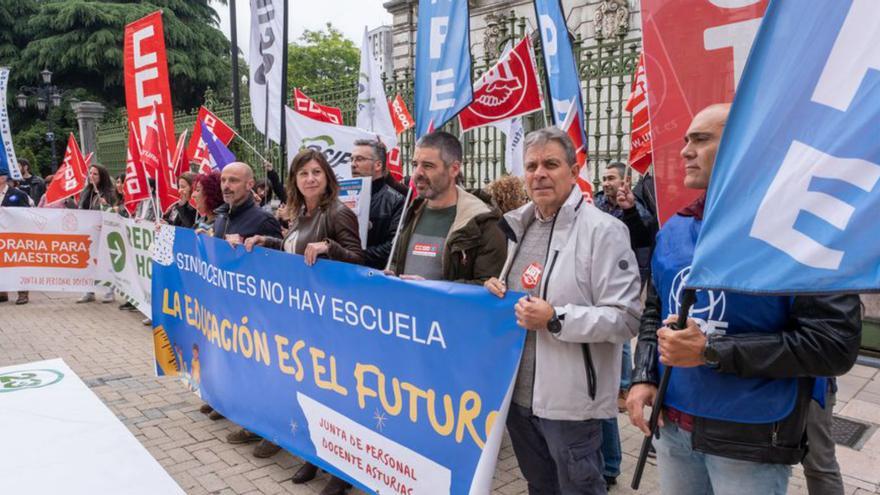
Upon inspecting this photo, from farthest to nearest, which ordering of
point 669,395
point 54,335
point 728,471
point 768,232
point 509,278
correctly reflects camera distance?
1. point 54,335
2. point 509,278
3. point 669,395
4. point 728,471
5. point 768,232

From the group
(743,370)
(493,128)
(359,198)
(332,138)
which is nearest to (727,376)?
(743,370)

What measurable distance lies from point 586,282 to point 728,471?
31.7 inches

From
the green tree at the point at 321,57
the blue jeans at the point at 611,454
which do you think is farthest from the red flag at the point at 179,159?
the green tree at the point at 321,57

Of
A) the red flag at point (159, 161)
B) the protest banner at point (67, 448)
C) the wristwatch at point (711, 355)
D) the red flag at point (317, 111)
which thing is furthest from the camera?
the red flag at point (317, 111)

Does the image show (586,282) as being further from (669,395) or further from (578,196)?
(669,395)

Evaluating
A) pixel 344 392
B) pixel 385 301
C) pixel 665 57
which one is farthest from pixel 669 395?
pixel 344 392

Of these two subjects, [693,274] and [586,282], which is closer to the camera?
[693,274]

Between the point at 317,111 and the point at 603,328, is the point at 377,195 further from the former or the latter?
the point at 317,111

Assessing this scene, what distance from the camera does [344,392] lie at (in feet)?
10.8

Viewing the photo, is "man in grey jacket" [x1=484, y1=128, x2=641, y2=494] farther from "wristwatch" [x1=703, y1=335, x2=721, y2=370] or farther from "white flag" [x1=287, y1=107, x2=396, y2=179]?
"white flag" [x1=287, y1=107, x2=396, y2=179]

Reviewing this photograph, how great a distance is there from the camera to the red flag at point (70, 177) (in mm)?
9367

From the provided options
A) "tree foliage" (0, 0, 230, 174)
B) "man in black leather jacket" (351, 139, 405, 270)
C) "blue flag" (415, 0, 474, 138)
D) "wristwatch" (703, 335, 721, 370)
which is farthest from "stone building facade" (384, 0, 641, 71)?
"tree foliage" (0, 0, 230, 174)

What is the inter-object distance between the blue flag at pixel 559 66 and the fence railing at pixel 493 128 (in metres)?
0.47

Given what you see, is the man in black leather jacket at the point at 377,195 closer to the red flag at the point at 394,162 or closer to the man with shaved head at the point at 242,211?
the man with shaved head at the point at 242,211
